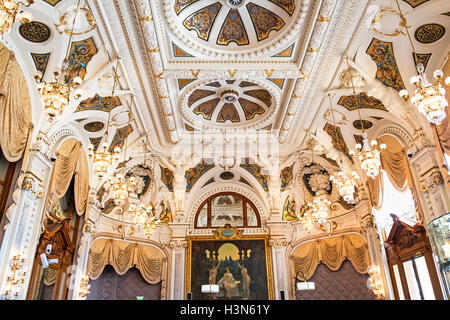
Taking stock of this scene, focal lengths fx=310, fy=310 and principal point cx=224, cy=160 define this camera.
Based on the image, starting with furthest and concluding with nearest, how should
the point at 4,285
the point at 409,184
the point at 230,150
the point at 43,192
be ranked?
the point at 230,150 → the point at 409,184 → the point at 43,192 → the point at 4,285

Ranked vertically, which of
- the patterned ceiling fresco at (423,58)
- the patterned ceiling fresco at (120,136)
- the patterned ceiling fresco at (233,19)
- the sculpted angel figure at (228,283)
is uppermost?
the patterned ceiling fresco at (233,19)

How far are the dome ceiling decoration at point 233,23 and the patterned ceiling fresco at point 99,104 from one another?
2.94 m

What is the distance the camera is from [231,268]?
44.1ft

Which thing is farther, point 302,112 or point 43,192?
point 302,112

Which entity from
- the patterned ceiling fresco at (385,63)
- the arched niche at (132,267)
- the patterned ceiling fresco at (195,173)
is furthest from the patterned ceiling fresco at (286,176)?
the patterned ceiling fresco at (385,63)

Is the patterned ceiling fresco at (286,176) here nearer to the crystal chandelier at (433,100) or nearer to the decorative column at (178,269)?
the decorative column at (178,269)

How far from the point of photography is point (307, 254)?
44.4ft

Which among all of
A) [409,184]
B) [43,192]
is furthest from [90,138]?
[409,184]

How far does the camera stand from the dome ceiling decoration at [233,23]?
7188 mm

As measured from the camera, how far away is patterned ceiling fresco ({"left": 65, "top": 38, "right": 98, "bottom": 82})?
22.6 ft

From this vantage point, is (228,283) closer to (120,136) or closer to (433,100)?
(120,136)

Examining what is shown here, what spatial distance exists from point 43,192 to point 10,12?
16.9 ft

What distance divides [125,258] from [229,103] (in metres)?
7.65

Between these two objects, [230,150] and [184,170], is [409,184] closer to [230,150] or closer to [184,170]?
[230,150]
